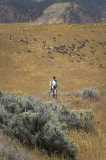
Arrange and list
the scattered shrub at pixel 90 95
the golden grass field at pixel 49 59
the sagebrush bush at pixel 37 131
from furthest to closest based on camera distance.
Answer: the golden grass field at pixel 49 59
the scattered shrub at pixel 90 95
the sagebrush bush at pixel 37 131

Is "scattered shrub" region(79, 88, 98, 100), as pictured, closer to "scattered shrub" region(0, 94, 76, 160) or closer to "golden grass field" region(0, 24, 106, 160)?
"golden grass field" region(0, 24, 106, 160)

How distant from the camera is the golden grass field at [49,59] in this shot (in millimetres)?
40750

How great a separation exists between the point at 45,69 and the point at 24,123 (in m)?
35.6

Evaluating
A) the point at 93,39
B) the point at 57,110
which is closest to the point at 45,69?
the point at 93,39

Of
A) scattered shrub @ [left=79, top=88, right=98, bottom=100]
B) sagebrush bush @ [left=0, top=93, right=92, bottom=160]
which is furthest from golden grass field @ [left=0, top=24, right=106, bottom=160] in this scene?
sagebrush bush @ [left=0, top=93, right=92, bottom=160]

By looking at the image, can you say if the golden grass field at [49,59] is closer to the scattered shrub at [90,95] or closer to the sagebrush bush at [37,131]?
the scattered shrub at [90,95]

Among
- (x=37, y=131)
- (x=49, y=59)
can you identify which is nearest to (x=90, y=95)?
(x=37, y=131)

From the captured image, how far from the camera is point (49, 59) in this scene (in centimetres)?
5119

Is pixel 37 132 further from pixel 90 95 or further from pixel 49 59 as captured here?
pixel 49 59

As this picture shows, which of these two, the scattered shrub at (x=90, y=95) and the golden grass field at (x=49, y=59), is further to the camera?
the golden grass field at (x=49, y=59)

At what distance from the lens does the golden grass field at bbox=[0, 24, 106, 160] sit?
134ft

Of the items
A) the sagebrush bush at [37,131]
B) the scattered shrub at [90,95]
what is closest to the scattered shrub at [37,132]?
the sagebrush bush at [37,131]

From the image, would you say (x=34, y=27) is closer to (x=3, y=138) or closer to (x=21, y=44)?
(x=21, y=44)

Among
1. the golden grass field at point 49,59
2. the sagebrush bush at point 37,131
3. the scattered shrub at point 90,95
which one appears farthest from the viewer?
the golden grass field at point 49,59
